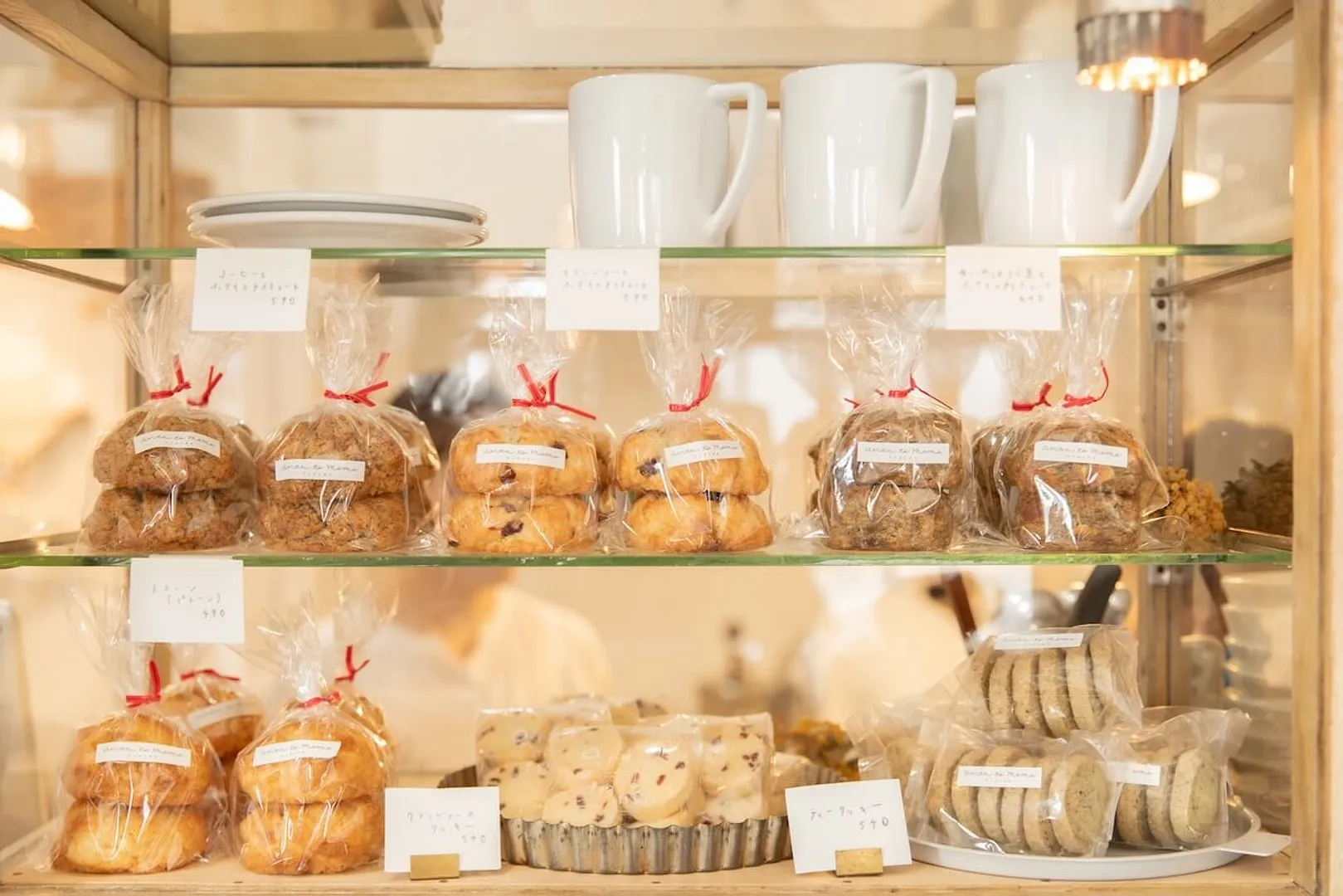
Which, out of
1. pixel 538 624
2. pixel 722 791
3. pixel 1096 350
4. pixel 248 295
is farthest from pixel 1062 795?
pixel 248 295

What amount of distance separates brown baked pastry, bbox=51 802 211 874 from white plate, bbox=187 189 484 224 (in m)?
0.62

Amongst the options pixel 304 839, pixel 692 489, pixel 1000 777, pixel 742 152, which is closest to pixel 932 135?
pixel 742 152

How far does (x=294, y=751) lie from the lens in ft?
4.40

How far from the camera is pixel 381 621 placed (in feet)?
5.31

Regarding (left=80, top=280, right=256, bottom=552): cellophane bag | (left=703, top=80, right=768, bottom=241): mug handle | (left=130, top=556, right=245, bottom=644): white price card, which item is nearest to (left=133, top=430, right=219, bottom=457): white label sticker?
(left=80, top=280, right=256, bottom=552): cellophane bag

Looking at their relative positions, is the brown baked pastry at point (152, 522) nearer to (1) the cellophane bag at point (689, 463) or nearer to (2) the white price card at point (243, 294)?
(2) the white price card at point (243, 294)

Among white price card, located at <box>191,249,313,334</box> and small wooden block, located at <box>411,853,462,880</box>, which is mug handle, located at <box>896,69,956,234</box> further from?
small wooden block, located at <box>411,853,462,880</box>

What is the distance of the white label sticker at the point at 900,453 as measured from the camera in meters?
1.33

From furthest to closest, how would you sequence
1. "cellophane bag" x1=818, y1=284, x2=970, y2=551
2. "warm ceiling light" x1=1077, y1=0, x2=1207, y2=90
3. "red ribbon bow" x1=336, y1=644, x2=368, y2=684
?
"red ribbon bow" x1=336, y1=644, x2=368, y2=684 < "cellophane bag" x1=818, y1=284, x2=970, y2=551 < "warm ceiling light" x1=1077, y1=0, x2=1207, y2=90

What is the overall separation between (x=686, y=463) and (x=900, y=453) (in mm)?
220

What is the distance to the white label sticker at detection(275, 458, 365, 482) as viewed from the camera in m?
1.34

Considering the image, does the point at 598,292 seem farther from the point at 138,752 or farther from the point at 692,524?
the point at 138,752

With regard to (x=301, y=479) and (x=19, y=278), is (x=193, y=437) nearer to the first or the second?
(x=301, y=479)

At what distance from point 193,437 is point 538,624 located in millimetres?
557
